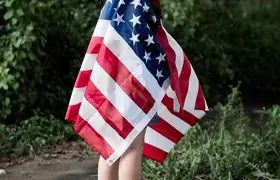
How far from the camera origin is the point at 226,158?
4.77 meters

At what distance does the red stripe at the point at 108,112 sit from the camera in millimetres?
3488

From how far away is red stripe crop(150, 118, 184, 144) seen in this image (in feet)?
13.5

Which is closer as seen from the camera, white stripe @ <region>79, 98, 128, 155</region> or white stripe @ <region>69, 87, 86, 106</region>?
white stripe @ <region>79, 98, 128, 155</region>

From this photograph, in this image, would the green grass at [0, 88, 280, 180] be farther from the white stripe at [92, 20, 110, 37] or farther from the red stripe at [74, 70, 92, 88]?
the white stripe at [92, 20, 110, 37]

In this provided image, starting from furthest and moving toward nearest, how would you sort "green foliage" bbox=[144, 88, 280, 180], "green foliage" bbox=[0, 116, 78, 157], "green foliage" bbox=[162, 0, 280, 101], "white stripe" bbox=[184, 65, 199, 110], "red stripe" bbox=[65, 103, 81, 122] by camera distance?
"green foliage" bbox=[162, 0, 280, 101]
"green foliage" bbox=[0, 116, 78, 157]
"green foliage" bbox=[144, 88, 280, 180]
"white stripe" bbox=[184, 65, 199, 110]
"red stripe" bbox=[65, 103, 81, 122]

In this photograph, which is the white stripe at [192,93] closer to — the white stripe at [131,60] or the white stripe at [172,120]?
the white stripe at [172,120]

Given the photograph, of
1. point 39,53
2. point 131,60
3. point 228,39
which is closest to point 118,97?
point 131,60

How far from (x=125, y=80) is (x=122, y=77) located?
3cm

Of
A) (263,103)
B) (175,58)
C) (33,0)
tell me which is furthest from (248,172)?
(263,103)

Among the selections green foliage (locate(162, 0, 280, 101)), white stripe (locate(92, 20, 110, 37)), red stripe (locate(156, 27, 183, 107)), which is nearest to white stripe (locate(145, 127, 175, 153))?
red stripe (locate(156, 27, 183, 107))

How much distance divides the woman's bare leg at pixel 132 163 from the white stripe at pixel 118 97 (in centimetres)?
11

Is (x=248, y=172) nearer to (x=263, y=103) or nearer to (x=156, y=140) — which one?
(x=156, y=140)

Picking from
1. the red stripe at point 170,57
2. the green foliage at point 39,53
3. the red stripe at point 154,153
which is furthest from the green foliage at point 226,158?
the green foliage at point 39,53

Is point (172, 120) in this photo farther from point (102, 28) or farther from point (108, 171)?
point (102, 28)
